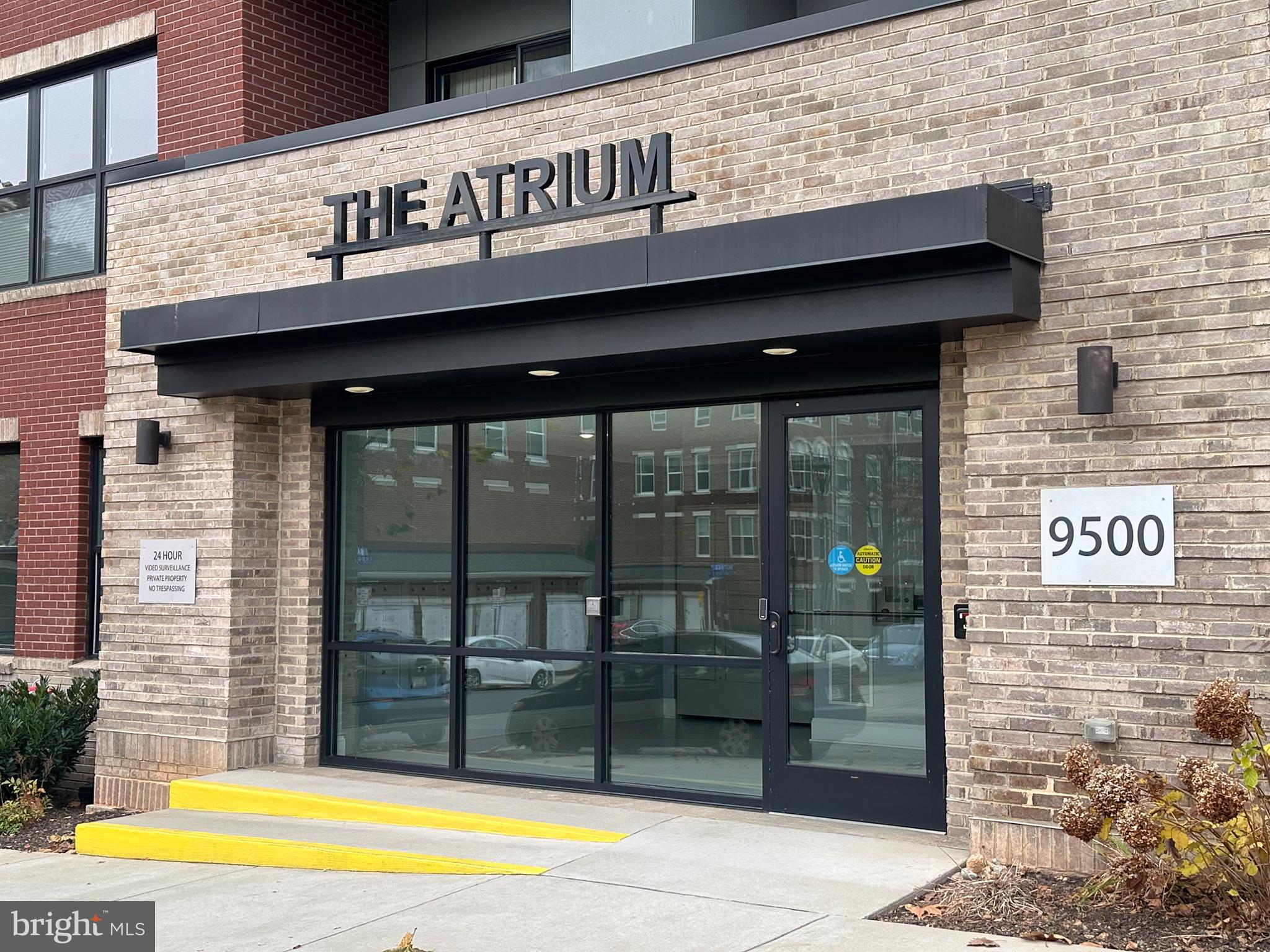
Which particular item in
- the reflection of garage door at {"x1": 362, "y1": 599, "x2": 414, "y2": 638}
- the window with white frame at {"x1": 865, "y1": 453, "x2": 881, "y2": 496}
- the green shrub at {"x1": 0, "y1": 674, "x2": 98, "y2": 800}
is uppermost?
the window with white frame at {"x1": 865, "y1": 453, "x2": 881, "y2": 496}

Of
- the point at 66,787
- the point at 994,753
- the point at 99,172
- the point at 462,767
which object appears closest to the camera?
the point at 994,753

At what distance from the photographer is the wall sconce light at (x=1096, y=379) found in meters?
6.96

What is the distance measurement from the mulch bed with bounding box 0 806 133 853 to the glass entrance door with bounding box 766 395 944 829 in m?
5.52

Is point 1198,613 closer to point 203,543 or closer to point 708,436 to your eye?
point 708,436

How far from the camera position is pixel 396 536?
35.2ft

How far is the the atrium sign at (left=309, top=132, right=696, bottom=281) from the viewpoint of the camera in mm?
8391

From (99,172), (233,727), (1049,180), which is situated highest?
(99,172)

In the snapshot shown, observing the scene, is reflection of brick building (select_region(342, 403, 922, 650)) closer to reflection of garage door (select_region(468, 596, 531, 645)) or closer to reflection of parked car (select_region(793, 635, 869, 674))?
reflection of garage door (select_region(468, 596, 531, 645))

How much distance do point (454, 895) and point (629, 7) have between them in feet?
22.6

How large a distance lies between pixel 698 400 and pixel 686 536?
948 mm

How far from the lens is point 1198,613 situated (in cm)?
681

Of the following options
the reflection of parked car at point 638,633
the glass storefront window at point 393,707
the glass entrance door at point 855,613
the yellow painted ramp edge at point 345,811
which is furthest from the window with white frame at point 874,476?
the glass storefront window at point 393,707

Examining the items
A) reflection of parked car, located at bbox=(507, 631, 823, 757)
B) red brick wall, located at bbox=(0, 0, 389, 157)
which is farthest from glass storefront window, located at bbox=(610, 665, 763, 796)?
red brick wall, located at bbox=(0, 0, 389, 157)

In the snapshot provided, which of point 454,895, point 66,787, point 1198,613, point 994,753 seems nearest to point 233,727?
point 66,787
